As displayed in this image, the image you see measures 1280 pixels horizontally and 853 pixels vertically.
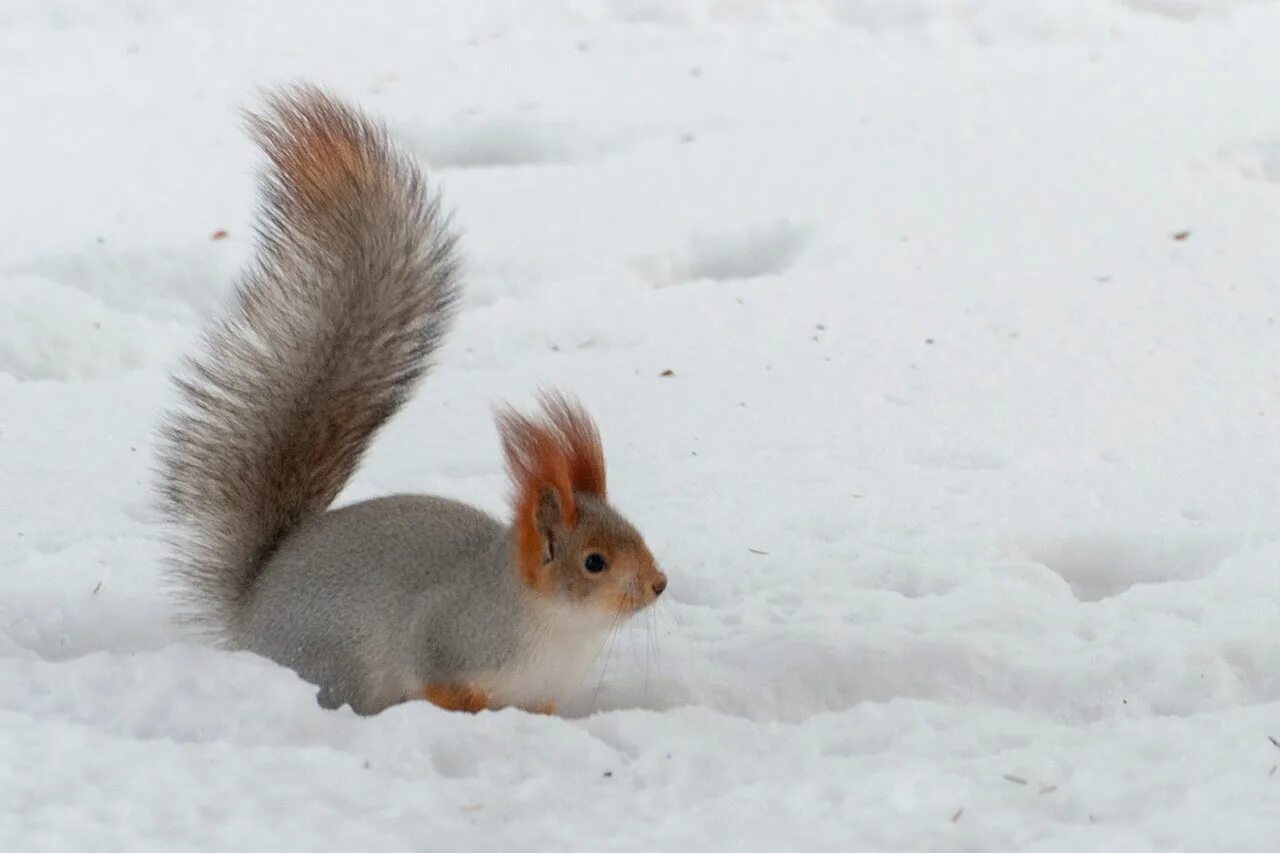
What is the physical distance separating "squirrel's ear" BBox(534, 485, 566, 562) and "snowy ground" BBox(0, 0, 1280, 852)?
240 mm

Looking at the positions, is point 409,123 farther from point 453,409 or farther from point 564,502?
point 564,502

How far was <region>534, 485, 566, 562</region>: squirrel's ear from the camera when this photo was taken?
218 centimetres

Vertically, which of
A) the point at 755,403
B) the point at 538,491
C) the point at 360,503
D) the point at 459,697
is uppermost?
the point at 538,491

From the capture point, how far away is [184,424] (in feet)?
8.02

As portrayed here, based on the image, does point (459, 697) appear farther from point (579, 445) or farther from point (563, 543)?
point (579, 445)

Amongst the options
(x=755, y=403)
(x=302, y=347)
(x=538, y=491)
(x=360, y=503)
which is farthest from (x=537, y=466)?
(x=755, y=403)

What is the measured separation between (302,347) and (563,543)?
1.83ft

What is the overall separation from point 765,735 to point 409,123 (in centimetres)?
313

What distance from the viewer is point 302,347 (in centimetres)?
245

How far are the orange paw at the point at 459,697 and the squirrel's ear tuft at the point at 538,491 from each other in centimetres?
18

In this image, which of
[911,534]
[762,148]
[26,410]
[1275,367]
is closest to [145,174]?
[26,410]

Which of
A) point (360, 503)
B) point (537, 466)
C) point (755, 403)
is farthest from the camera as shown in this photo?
point (755, 403)

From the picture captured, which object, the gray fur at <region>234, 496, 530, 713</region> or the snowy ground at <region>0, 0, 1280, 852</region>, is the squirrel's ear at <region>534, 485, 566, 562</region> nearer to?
the gray fur at <region>234, 496, 530, 713</region>

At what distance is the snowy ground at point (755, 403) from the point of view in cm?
194
